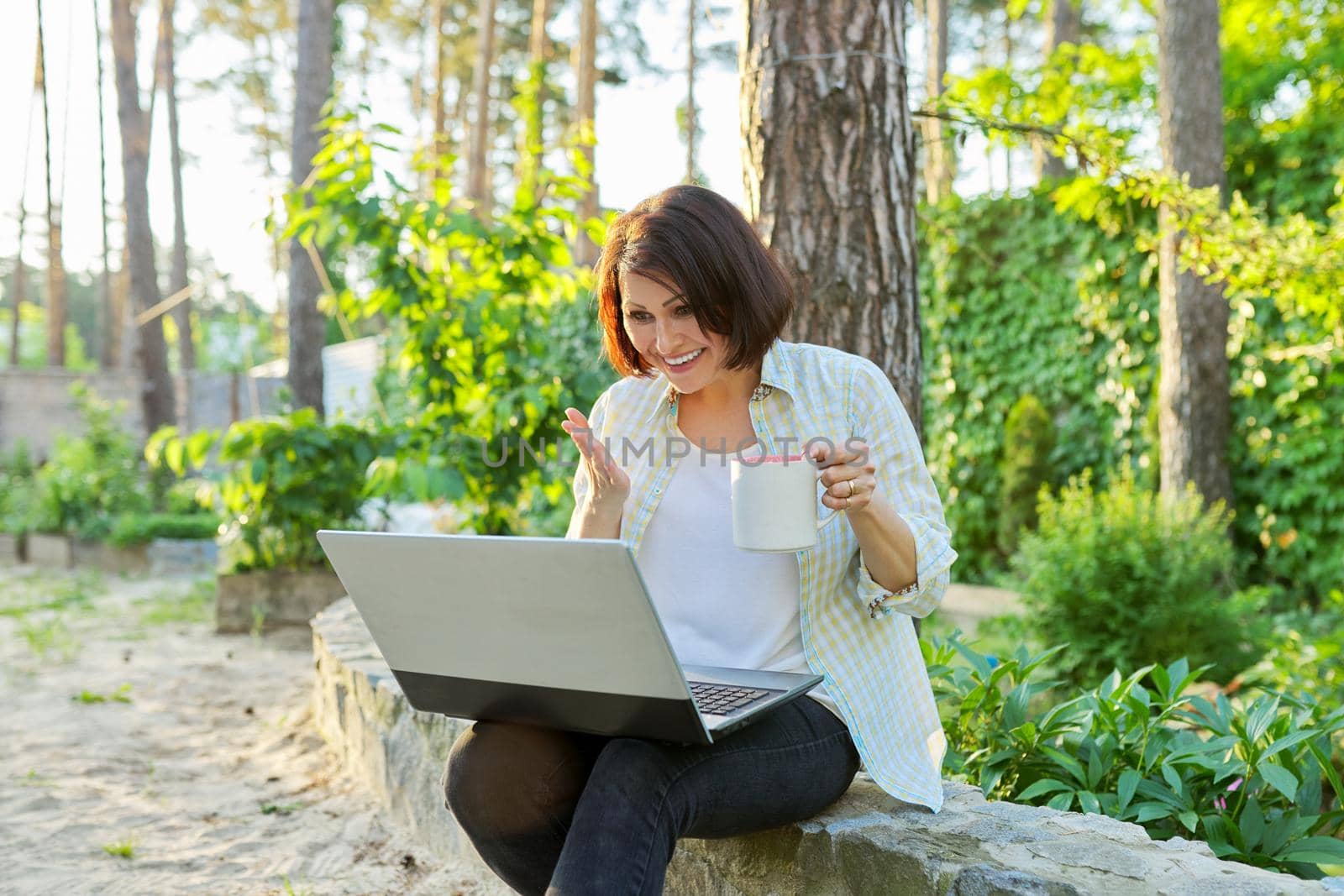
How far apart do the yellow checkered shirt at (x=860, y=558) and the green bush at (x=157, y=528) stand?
24.1 ft

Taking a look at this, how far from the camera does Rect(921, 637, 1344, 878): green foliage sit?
73.7 inches

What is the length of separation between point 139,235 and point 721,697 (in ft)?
36.1

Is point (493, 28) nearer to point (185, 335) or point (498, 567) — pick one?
point (185, 335)

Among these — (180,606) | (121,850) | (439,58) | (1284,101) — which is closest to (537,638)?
(121,850)

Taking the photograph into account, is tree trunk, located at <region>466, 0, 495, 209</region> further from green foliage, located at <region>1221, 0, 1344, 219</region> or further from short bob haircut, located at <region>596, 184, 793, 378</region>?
short bob haircut, located at <region>596, 184, 793, 378</region>

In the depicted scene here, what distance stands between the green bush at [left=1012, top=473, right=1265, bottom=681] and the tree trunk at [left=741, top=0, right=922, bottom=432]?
2.02m

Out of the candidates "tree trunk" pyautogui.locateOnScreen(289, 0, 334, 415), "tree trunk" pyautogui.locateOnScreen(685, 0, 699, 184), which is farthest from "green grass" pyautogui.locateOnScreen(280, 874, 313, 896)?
"tree trunk" pyautogui.locateOnScreen(685, 0, 699, 184)

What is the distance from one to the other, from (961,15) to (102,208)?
13.3 m

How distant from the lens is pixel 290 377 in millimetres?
7336

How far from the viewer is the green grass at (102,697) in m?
4.16

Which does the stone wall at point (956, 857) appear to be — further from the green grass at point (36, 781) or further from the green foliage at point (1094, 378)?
the green foliage at point (1094, 378)

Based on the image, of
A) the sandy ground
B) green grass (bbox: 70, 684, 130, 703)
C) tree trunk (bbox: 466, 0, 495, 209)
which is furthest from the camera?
tree trunk (bbox: 466, 0, 495, 209)

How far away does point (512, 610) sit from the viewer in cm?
142

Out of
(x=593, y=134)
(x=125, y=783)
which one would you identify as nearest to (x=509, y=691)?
(x=125, y=783)
